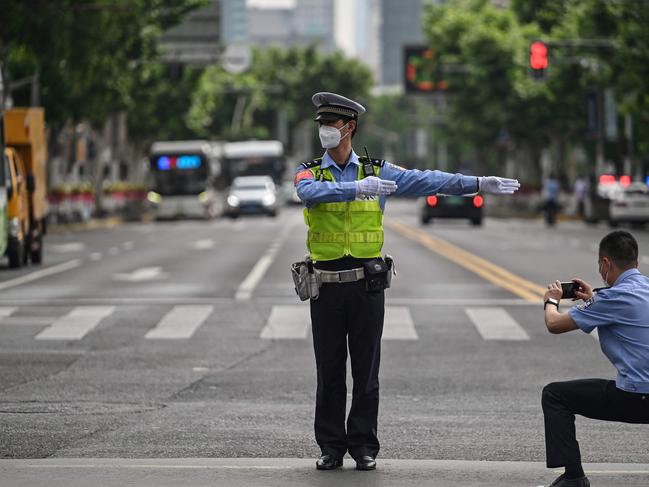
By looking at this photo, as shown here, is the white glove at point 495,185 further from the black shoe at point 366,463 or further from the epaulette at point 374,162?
the black shoe at point 366,463

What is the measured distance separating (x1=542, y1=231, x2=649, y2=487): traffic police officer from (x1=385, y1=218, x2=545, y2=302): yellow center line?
46.1ft

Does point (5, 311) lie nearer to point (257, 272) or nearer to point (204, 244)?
point (257, 272)

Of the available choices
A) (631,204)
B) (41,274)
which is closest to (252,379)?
(41,274)

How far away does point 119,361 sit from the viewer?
48.8 feet

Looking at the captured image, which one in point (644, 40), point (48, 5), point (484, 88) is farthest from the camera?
point (484, 88)

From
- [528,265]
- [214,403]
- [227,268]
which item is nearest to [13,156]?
[227,268]

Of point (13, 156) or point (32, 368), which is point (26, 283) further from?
point (32, 368)

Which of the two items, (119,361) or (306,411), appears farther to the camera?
(119,361)

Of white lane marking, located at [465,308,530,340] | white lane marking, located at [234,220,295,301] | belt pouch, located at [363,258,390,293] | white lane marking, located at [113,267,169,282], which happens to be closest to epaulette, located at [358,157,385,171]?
belt pouch, located at [363,258,390,293]

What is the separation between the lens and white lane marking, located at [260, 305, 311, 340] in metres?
17.3

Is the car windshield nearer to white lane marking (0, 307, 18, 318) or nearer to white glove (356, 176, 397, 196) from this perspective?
white lane marking (0, 307, 18, 318)

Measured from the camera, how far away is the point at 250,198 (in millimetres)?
71812

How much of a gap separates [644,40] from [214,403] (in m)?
41.3

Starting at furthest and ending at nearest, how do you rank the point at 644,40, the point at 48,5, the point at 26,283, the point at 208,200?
the point at 208,200 < the point at 644,40 < the point at 48,5 < the point at 26,283
